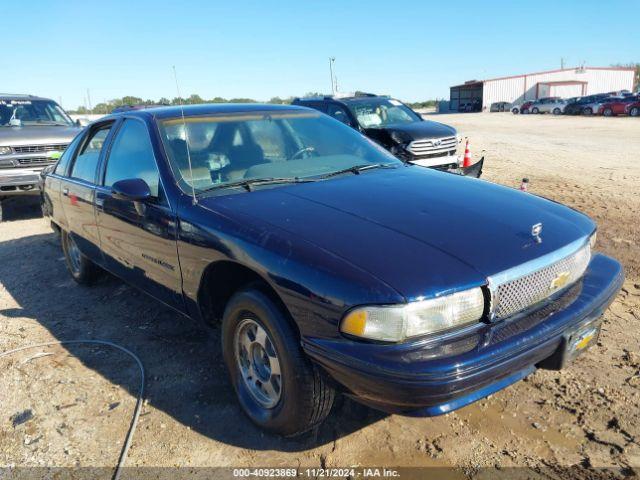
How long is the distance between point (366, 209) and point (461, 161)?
859cm

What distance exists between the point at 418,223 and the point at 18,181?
299 inches

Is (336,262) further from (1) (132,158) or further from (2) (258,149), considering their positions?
(1) (132,158)

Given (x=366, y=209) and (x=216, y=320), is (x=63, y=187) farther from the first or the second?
(x=366, y=209)

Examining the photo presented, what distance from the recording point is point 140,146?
3486 mm

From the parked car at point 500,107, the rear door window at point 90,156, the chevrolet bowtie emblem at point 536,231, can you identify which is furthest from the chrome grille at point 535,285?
the parked car at point 500,107

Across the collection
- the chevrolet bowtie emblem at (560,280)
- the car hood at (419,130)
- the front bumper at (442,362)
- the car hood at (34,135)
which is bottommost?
the front bumper at (442,362)

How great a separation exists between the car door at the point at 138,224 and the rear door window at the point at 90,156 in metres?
0.27

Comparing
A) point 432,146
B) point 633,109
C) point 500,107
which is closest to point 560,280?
point 432,146

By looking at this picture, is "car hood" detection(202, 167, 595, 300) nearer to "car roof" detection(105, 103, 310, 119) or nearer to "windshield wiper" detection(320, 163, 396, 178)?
"windshield wiper" detection(320, 163, 396, 178)

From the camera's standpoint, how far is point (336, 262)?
2180 millimetres

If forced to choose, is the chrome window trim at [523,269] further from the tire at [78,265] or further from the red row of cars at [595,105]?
the red row of cars at [595,105]

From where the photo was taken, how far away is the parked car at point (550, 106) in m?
40.2

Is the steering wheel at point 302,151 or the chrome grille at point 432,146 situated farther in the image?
the chrome grille at point 432,146

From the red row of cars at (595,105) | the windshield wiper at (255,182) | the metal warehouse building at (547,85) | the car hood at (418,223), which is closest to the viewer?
the car hood at (418,223)
